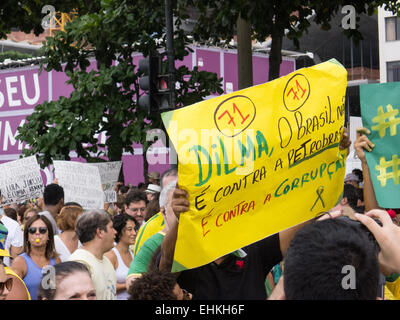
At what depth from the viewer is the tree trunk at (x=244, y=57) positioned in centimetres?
1062

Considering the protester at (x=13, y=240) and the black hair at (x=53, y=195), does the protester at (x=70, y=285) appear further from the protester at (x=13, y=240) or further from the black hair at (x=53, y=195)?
the black hair at (x=53, y=195)

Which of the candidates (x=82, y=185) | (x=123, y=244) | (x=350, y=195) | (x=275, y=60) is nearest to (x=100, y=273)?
(x=123, y=244)

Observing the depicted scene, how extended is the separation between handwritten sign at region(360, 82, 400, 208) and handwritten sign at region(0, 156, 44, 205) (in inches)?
230

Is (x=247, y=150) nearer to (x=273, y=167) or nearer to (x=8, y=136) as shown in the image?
(x=273, y=167)

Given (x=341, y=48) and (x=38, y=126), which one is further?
(x=341, y=48)

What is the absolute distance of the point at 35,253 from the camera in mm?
6324

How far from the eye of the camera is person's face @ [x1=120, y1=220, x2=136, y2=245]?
7.16m

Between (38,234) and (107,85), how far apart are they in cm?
537

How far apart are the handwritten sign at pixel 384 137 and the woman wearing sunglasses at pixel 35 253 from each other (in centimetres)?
276

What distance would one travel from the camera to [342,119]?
427 centimetres

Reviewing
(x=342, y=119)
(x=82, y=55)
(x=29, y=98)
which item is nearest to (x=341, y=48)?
(x=29, y=98)

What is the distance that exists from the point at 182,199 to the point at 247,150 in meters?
0.44

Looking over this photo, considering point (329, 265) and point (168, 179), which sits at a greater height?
point (329, 265)

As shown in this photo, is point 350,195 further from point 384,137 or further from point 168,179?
point 168,179
